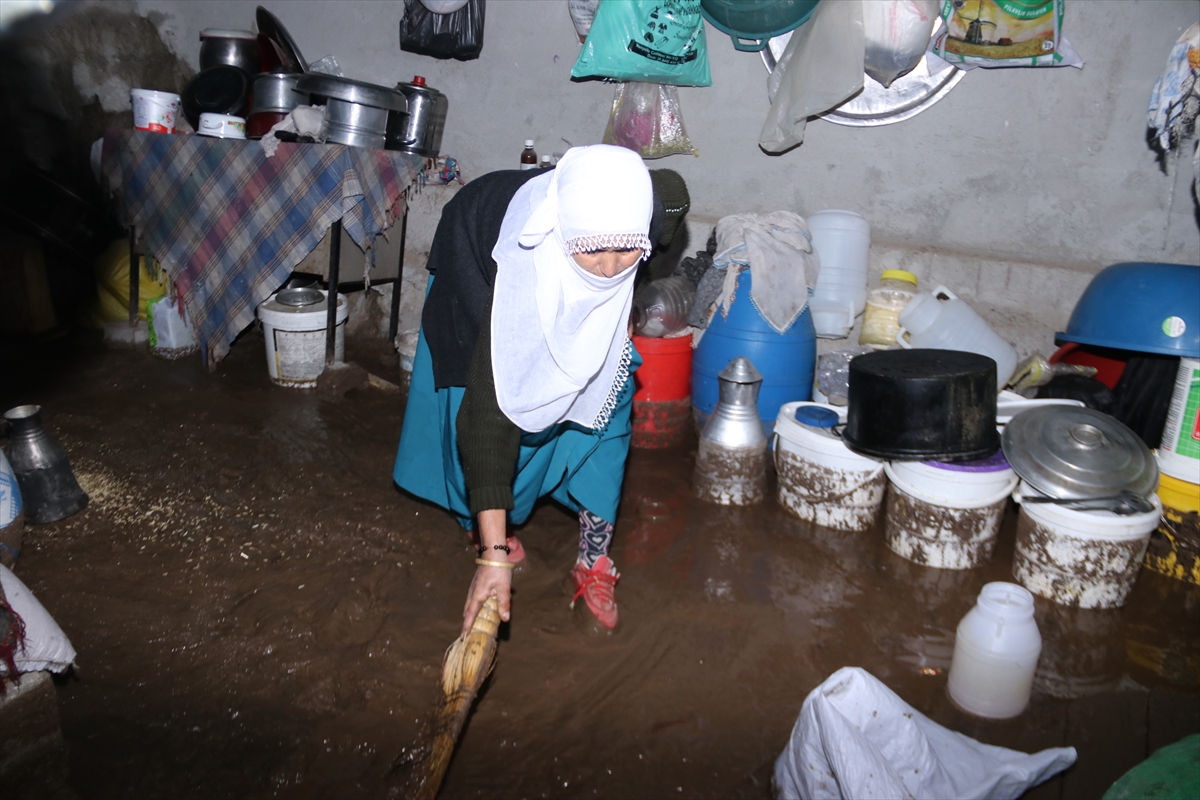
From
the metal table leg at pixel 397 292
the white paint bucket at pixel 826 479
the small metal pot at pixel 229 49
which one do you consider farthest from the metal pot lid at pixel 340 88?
the white paint bucket at pixel 826 479

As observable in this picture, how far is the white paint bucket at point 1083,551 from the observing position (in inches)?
96.2

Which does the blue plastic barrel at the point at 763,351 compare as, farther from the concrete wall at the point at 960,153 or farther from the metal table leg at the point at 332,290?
Result: the metal table leg at the point at 332,290

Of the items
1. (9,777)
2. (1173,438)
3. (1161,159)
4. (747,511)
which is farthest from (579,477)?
(1161,159)

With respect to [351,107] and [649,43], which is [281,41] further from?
[649,43]

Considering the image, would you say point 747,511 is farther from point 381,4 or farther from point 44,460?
point 381,4

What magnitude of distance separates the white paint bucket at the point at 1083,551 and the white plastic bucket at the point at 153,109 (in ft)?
15.6

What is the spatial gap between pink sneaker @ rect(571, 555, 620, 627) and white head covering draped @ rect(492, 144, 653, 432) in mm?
717

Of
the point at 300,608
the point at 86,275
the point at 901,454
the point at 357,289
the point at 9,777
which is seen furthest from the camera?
the point at 86,275

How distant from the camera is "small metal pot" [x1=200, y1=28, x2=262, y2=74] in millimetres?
4625

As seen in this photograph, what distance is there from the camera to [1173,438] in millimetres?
2734

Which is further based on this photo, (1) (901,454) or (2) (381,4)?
(2) (381,4)

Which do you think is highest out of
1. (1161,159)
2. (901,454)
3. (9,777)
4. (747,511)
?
(1161,159)

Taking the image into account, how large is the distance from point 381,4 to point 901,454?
4.25 metres

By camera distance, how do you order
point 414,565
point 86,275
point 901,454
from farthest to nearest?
1. point 86,275
2. point 901,454
3. point 414,565
